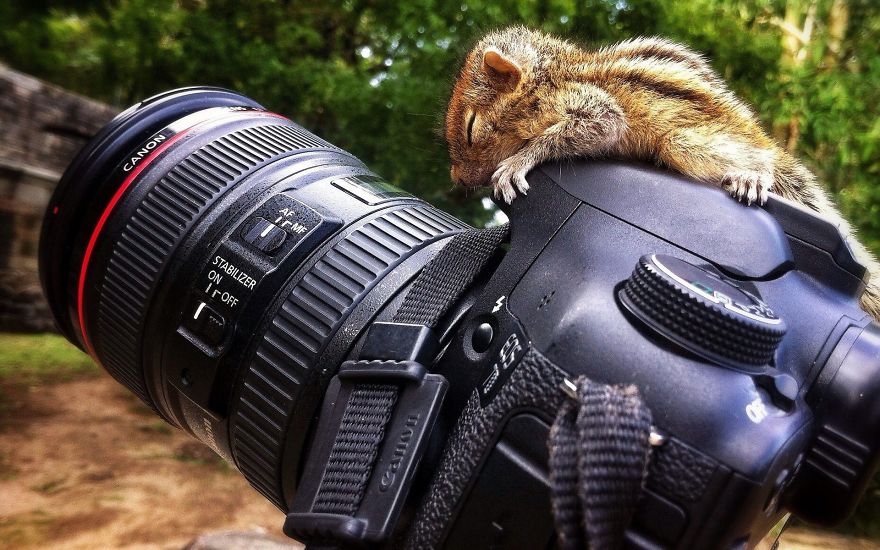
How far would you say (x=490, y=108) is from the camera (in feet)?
4.41

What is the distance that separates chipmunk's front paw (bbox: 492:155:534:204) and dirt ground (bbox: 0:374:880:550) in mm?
1521

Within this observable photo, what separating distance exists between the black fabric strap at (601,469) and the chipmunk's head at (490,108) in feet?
2.43

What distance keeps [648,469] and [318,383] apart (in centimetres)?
49

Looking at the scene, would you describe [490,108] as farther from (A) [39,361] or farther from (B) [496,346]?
(A) [39,361]

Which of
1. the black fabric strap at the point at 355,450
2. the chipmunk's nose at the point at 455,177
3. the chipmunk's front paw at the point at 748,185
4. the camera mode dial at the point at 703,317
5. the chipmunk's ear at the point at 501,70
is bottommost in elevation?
the black fabric strap at the point at 355,450

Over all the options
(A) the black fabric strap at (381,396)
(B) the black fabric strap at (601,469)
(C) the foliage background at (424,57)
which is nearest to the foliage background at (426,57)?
(C) the foliage background at (424,57)

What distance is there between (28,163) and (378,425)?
9.96 feet

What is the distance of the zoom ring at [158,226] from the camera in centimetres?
114

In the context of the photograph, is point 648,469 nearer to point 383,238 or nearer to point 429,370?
point 429,370

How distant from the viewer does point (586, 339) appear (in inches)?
26.0

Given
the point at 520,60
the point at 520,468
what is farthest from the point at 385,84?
the point at 520,468

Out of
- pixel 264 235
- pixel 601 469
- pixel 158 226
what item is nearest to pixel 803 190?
pixel 601 469

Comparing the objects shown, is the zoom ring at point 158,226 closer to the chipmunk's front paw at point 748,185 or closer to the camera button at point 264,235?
the camera button at point 264,235

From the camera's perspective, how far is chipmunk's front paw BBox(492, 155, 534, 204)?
0.93m
